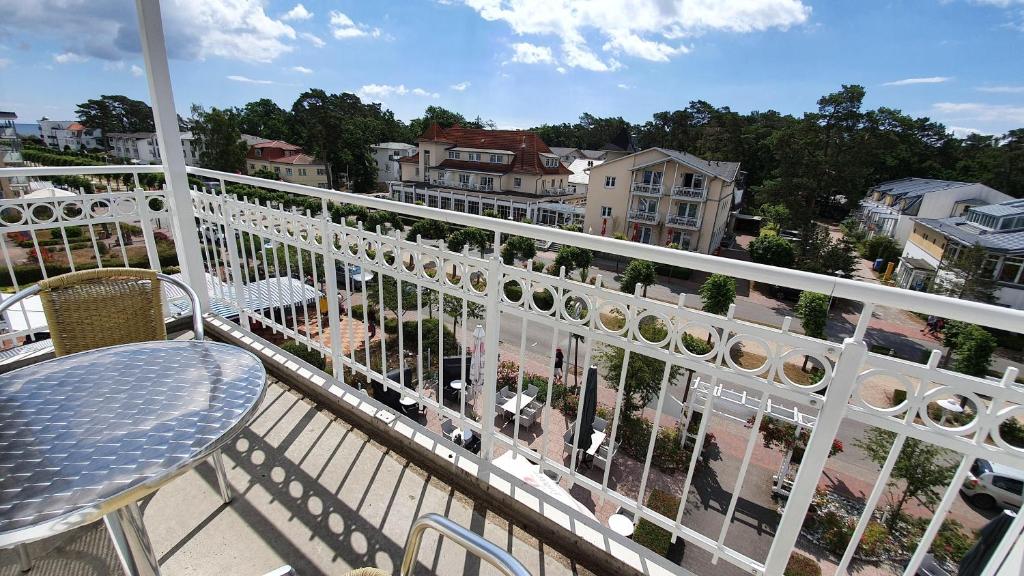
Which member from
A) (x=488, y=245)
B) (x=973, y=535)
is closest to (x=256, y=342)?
(x=973, y=535)

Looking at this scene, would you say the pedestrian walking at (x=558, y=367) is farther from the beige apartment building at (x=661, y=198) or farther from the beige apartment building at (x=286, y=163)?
the beige apartment building at (x=286, y=163)

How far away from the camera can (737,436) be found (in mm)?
9656

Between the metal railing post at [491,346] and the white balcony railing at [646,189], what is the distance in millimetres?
23814

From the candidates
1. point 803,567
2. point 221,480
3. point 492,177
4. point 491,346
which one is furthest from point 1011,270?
point 221,480

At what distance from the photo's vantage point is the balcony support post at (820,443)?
4.11ft

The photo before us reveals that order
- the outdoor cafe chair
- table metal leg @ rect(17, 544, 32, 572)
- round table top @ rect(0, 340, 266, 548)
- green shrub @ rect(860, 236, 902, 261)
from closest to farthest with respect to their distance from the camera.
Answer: round table top @ rect(0, 340, 266, 548) < table metal leg @ rect(17, 544, 32, 572) < the outdoor cafe chair < green shrub @ rect(860, 236, 902, 261)

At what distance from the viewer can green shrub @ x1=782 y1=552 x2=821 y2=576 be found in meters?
6.07

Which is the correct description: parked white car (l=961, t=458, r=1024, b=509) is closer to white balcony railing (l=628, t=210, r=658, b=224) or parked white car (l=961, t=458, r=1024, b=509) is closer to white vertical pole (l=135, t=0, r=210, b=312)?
white vertical pole (l=135, t=0, r=210, b=312)

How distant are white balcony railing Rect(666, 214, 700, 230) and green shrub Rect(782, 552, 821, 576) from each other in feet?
63.4

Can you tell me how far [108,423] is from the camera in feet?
3.72

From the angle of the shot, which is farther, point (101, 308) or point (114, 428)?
point (101, 308)

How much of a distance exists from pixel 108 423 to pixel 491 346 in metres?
1.34

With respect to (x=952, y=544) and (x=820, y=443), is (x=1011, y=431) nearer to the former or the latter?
(x=820, y=443)

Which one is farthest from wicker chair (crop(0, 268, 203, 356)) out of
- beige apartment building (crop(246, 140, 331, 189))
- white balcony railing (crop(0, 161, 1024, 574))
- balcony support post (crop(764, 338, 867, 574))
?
beige apartment building (crop(246, 140, 331, 189))
